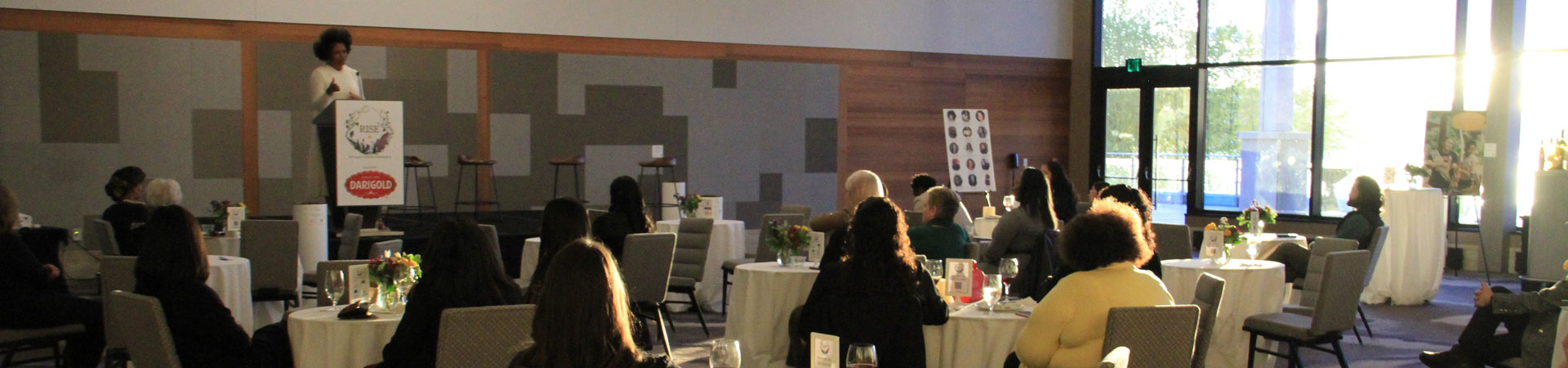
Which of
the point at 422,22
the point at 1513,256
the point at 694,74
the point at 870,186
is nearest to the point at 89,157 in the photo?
the point at 422,22

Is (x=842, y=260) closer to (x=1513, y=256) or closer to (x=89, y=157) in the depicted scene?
(x=89, y=157)

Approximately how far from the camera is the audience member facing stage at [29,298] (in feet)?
17.2

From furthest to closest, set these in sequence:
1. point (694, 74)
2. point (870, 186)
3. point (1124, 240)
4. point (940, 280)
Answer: point (694, 74), point (870, 186), point (940, 280), point (1124, 240)

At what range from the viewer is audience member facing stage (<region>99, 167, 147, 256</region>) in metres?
7.10

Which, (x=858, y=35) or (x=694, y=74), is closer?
(x=694, y=74)

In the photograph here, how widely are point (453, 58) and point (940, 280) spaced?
7.69 metres

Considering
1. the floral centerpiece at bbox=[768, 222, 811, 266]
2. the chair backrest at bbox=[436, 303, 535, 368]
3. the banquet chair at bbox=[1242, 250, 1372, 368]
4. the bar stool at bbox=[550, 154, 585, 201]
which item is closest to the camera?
the chair backrest at bbox=[436, 303, 535, 368]

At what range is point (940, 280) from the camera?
5.00 meters

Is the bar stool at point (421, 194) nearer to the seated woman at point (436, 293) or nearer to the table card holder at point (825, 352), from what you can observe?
the seated woman at point (436, 293)

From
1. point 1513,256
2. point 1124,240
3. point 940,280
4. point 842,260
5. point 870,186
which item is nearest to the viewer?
point 1124,240

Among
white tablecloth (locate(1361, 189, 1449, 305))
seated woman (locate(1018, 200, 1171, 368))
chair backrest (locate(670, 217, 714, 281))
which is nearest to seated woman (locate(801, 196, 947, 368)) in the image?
seated woman (locate(1018, 200, 1171, 368))

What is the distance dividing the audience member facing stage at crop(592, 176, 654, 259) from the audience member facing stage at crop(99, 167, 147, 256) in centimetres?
276

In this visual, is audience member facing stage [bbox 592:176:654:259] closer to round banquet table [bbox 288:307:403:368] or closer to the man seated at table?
round banquet table [bbox 288:307:403:368]

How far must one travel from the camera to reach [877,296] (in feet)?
13.5
